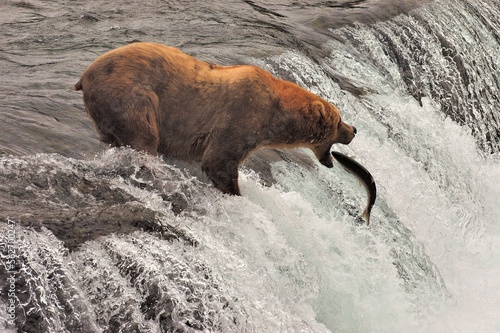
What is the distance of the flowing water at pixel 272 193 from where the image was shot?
3562 mm

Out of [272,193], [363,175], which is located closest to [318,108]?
[363,175]

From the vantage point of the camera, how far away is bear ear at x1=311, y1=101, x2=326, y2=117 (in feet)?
16.2

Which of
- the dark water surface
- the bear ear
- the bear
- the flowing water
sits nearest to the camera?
the flowing water

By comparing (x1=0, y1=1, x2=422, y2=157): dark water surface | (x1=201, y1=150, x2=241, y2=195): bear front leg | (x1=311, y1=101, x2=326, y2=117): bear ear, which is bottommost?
(x1=0, y1=1, x2=422, y2=157): dark water surface

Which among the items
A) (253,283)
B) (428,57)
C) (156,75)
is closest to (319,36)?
(428,57)

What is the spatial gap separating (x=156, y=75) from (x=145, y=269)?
4.57 feet

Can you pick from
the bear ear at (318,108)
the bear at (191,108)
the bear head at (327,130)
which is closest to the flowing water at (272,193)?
the bear at (191,108)

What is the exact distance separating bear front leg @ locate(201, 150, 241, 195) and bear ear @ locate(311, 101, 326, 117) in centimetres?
61

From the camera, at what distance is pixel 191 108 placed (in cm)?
470

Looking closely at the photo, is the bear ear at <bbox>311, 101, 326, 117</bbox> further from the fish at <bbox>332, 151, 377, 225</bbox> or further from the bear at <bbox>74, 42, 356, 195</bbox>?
the fish at <bbox>332, 151, 377, 225</bbox>

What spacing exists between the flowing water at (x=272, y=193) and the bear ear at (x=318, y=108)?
0.65 meters

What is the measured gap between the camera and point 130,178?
448 cm

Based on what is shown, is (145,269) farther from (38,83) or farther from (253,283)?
(38,83)

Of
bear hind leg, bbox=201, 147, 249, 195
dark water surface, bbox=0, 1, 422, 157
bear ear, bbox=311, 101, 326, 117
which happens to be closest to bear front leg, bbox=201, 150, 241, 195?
bear hind leg, bbox=201, 147, 249, 195
